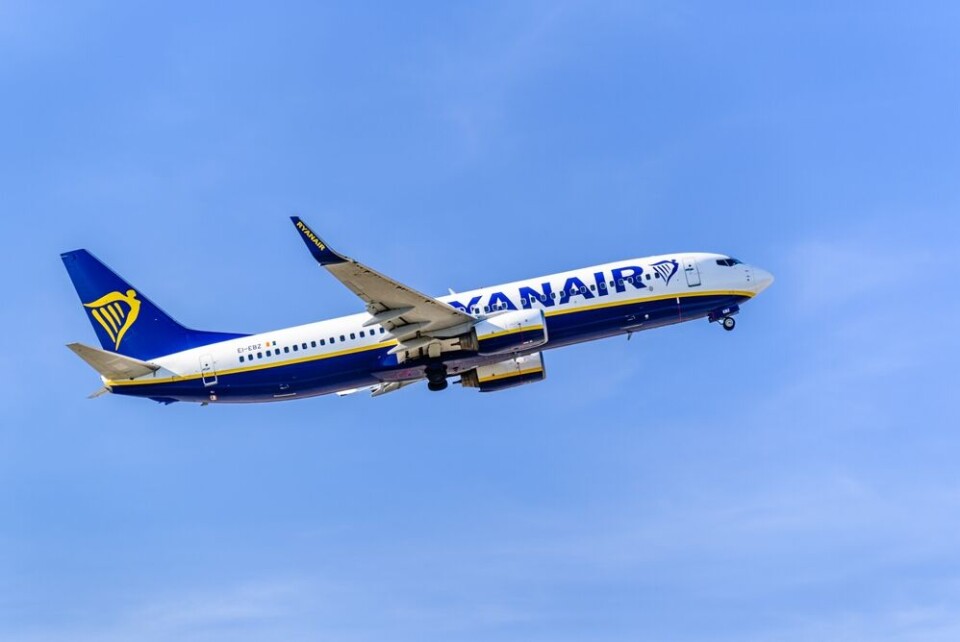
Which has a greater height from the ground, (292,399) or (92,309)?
(92,309)

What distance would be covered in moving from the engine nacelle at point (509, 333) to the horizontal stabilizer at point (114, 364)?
17.2m

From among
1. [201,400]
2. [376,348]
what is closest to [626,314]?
[376,348]

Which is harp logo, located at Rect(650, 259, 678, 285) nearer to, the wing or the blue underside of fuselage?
the blue underside of fuselage

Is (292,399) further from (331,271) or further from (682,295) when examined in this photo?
(682,295)

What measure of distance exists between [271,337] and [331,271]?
8.81m

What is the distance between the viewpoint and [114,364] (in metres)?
68.2

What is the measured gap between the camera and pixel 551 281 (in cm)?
6994

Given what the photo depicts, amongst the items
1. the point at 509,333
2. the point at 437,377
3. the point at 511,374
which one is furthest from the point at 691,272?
the point at 437,377

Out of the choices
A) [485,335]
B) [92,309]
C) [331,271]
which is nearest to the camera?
[331,271]

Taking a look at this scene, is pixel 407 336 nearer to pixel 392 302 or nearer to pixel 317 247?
pixel 392 302

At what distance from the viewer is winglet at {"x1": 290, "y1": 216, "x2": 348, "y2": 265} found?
6062cm

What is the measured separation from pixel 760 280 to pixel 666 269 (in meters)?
6.42

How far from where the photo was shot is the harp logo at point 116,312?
238ft

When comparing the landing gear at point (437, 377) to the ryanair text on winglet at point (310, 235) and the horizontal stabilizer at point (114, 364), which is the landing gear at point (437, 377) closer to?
the ryanair text on winglet at point (310, 235)
